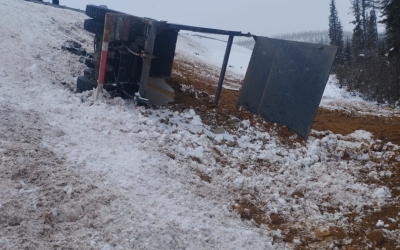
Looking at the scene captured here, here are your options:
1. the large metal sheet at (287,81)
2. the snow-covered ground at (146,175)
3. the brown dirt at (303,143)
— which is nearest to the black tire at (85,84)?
the snow-covered ground at (146,175)

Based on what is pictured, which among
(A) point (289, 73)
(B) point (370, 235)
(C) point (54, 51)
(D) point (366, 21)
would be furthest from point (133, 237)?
(D) point (366, 21)

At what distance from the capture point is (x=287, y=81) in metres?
6.71

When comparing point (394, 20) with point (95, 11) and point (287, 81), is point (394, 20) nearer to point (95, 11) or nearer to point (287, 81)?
point (287, 81)

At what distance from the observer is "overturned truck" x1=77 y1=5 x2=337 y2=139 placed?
632 centimetres

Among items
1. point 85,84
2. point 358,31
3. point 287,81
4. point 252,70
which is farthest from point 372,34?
point 85,84

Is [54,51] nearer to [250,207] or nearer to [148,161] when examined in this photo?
[148,161]

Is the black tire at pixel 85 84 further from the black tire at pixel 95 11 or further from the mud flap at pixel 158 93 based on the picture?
the black tire at pixel 95 11

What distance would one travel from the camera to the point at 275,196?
446 centimetres

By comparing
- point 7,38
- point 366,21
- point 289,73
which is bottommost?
point 7,38

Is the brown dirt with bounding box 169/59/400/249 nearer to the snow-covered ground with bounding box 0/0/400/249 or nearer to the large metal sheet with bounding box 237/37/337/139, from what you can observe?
the snow-covered ground with bounding box 0/0/400/249

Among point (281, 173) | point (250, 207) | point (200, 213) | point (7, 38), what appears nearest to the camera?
point (200, 213)

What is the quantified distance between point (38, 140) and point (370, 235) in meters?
4.04

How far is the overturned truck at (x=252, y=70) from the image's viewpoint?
6316 mm

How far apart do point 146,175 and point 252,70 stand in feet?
13.3
